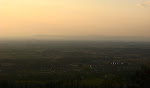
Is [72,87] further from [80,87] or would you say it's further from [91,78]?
[91,78]

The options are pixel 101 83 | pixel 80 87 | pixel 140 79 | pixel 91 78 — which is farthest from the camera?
pixel 91 78

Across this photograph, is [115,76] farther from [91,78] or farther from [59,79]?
[59,79]

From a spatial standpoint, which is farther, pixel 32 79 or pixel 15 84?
pixel 32 79

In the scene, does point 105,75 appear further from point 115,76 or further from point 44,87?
point 44,87

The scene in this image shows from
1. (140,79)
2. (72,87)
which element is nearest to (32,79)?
(72,87)

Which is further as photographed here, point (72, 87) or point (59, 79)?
point (59, 79)

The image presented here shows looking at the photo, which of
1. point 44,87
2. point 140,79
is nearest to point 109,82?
point 140,79

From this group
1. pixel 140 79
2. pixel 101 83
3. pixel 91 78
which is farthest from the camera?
pixel 91 78

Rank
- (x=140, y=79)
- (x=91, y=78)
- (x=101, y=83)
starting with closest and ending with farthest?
(x=140, y=79), (x=101, y=83), (x=91, y=78)

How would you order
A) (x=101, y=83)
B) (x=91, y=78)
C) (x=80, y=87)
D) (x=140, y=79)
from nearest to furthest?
(x=140, y=79)
(x=80, y=87)
(x=101, y=83)
(x=91, y=78)
